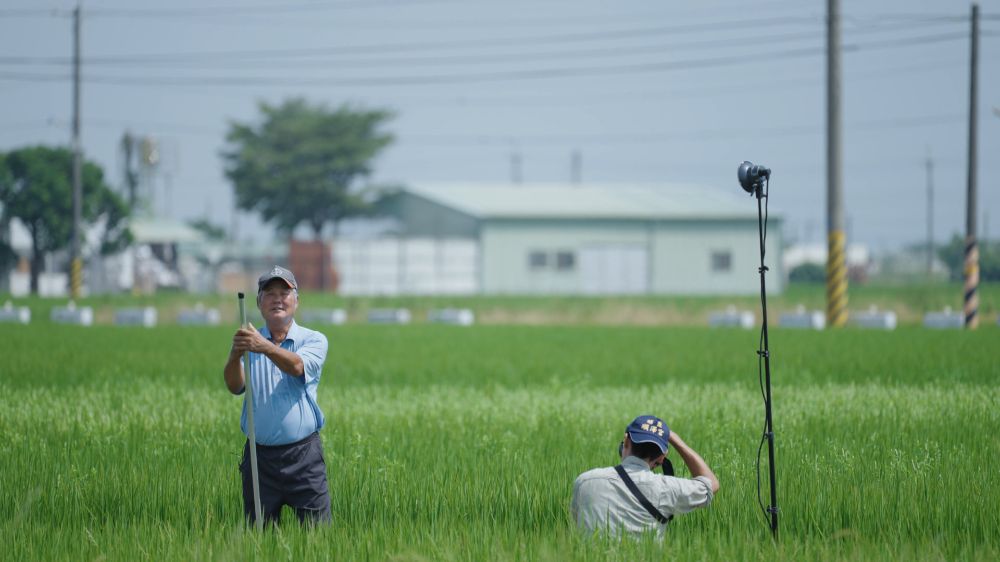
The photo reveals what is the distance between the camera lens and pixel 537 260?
5262 cm

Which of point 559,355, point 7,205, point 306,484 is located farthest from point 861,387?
point 7,205

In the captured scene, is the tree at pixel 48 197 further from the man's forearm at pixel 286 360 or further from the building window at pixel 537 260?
the man's forearm at pixel 286 360

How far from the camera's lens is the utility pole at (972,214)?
2838 cm

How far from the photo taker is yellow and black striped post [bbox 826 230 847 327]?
1074 inches

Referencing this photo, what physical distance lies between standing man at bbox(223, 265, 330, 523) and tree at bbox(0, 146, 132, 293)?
47339 millimetres

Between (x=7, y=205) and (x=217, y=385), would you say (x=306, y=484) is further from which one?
(x=7, y=205)

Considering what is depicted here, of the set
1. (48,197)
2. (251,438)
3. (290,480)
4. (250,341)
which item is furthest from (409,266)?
(250,341)

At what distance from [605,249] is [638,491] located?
4729 cm

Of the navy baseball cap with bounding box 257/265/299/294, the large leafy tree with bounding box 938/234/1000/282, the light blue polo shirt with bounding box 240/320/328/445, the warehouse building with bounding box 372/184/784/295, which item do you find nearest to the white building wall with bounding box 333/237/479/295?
the warehouse building with bounding box 372/184/784/295

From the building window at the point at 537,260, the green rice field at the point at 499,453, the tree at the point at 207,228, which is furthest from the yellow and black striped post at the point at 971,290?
the tree at the point at 207,228

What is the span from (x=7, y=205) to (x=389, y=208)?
19164 mm

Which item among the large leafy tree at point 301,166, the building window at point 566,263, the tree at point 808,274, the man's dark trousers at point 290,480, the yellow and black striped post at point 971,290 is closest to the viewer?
the man's dark trousers at point 290,480

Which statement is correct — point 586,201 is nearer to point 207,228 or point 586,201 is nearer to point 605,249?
point 605,249

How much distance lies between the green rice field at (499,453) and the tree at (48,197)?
33897 millimetres
